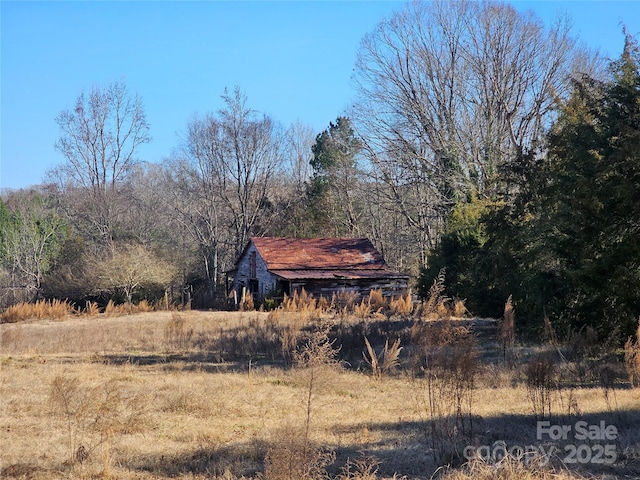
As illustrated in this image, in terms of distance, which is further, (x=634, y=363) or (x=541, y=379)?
(x=634, y=363)

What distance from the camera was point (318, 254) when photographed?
38.1m

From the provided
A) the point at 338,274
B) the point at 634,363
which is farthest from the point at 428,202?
the point at 634,363

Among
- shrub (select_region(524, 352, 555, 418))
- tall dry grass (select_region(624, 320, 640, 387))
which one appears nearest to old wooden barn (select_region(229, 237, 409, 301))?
tall dry grass (select_region(624, 320, 640, 387))

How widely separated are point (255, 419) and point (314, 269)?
27.7m

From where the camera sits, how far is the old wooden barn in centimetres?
3444

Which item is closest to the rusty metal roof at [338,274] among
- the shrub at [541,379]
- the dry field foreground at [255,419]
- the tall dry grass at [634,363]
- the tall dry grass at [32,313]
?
the tall dry grass at [32,313]

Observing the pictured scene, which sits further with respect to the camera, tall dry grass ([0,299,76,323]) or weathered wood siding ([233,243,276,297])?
weathered wood siding ([233,243,276,297])

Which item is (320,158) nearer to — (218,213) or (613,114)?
(218,213)

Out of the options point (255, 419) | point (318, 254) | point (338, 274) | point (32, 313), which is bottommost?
point (255, 419)

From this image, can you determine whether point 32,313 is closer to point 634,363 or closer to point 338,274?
point 338,274

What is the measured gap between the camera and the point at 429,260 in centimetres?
2944

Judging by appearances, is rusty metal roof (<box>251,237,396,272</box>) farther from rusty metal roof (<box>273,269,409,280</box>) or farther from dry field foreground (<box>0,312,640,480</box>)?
→ dry field foreground (<box>0,312,640,480</box>)

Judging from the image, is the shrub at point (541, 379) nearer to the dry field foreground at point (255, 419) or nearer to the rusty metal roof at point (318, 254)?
the dry field foreground at point (255, 419)

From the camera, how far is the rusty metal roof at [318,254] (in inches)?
1440
